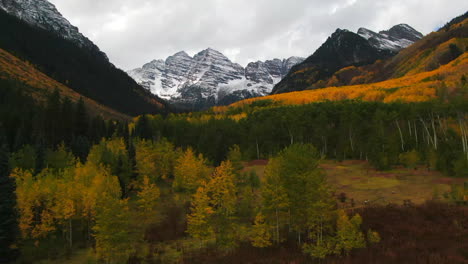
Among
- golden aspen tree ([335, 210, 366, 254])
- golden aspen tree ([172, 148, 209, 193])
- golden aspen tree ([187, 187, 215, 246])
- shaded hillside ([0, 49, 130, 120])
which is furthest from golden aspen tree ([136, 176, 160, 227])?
shaded hillside ([0, 49, 130, 120])

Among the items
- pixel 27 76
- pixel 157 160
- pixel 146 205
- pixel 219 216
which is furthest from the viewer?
pixel 27 76

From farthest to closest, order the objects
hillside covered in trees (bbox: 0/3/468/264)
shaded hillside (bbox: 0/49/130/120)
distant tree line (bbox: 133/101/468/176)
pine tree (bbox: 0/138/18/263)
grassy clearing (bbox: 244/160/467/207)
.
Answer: shaded hillside (bbox: 0/49/130/120) → distant tree line (bbox: 133/101/468/176) → grassy clearing (bbox: 244/160/467/207) → pine tree (bbox: 0/138/18/263) → hillside covered in trees (bbox: 0/3/468/264)

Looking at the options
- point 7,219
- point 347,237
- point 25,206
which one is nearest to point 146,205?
point 25,206

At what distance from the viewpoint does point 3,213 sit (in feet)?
96.0

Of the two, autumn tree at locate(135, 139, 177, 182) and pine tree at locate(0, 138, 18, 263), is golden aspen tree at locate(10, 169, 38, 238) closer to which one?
pine tree at locate(0, 138, 18, 263)

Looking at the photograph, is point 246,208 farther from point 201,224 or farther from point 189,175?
point 189,175

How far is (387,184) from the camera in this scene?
172 ft

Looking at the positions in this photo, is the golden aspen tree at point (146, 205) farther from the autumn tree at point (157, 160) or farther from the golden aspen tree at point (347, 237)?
the golden aspen tree at point (347, 237)

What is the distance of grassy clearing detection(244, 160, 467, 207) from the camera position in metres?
43.3

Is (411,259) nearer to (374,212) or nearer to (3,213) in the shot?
(374,212)

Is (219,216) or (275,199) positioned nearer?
(275,199)

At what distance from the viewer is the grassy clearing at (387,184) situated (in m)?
43.3

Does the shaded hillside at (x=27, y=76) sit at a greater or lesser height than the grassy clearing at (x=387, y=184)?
greater

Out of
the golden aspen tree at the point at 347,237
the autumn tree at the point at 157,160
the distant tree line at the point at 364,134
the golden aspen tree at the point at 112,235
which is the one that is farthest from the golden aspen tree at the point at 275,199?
the distant tree line at the point at 364,134
